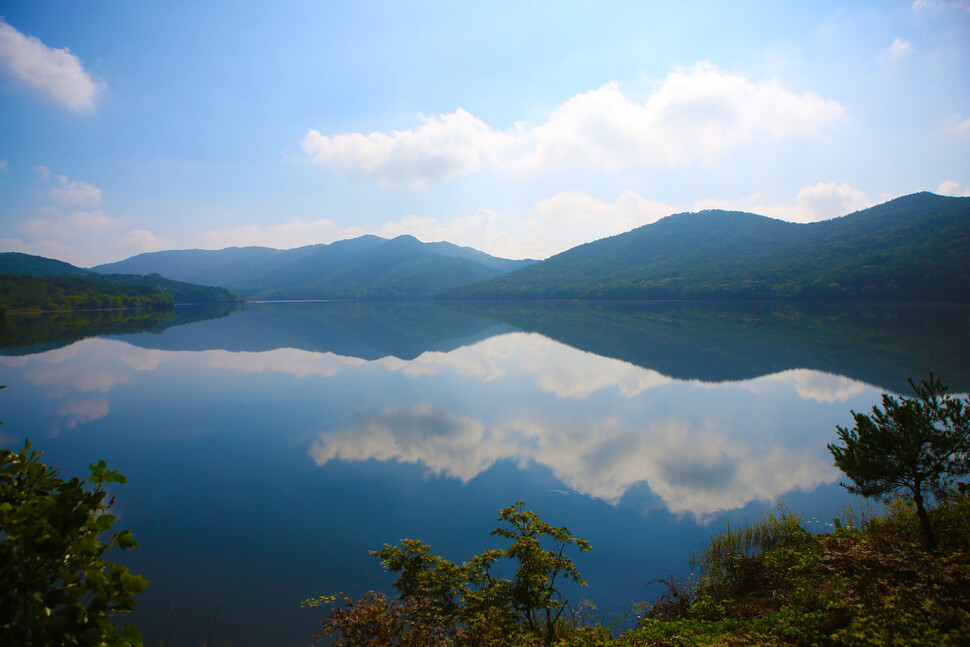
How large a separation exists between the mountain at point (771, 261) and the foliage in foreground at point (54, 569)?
328ft

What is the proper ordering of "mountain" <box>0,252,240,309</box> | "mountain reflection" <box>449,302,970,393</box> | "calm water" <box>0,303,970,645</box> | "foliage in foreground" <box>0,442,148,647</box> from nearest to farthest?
"foliage in foreground" <box>0,442,148,647</box>, "calm water" <box>0,303,970,645</box>, "mountain reflection" <box>449,302,970,393</box>, "mountain" <box>0,252,240,309</box>

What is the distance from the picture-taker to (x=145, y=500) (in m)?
9.61

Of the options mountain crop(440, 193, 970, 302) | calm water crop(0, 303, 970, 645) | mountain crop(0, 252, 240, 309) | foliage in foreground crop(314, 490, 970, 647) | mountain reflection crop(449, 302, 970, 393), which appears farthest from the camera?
mountain crop(0, 252, 240, 309)

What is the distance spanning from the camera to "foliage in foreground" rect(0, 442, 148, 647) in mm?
1711

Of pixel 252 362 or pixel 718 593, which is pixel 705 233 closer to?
pixel 252 362

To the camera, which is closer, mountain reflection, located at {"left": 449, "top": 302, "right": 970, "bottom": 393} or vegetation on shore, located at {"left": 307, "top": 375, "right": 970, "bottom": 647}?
vegetation on shore, located at {"left": 307, "top": 375, "right": 970, "bottom": 647}

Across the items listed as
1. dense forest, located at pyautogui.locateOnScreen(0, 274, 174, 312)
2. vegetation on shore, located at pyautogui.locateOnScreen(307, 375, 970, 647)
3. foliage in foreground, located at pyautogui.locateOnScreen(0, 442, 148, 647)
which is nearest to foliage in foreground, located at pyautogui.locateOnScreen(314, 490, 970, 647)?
vegetation on shore, located at pyautogui.locateOnScreen(307, 375, 970, 647)

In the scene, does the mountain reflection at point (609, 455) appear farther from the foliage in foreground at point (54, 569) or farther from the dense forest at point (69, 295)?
the dense forest at point (69, 295)

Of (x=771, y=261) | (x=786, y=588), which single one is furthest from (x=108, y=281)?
(x=771, y=261)

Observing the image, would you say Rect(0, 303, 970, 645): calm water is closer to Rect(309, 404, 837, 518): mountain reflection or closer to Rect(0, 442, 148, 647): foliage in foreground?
Rect(309, 404, 837, 518): mountain reflection

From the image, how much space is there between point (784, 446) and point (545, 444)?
6585mm

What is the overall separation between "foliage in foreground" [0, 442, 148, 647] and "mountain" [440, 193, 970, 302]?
100.0 metres

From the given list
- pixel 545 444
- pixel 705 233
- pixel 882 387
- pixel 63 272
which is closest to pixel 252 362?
pixel 545 444

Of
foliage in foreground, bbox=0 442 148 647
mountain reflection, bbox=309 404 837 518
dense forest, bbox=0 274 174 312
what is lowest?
mountain reflection, bbox=309 404 837 518
